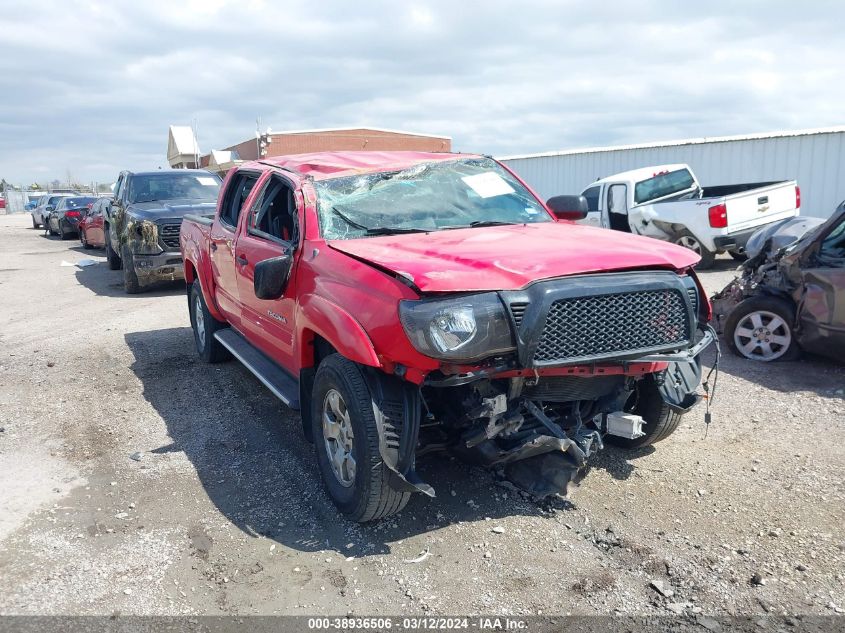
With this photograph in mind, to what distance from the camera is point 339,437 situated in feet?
12.4

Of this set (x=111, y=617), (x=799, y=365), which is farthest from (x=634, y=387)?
(x=799, y=365)

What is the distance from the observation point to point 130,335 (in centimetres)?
845

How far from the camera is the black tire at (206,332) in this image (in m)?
6.67

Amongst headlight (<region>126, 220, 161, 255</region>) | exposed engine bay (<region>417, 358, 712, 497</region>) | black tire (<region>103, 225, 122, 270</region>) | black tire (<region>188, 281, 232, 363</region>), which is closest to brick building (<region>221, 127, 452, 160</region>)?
black tire (<region>103, 225, 122, 270</region>)

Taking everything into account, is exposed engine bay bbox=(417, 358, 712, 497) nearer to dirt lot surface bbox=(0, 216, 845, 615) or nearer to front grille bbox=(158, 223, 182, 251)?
dirt lot surface bbox=(0, 216, 845, 615)

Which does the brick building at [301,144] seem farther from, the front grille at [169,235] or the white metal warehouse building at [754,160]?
the front grille at [169,235]

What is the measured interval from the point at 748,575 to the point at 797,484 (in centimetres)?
115

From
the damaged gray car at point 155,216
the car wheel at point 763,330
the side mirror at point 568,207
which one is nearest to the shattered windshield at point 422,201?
the side mirror at point 568,207

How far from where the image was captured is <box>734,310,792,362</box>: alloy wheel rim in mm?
6613

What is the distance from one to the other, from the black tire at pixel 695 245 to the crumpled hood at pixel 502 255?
9261 millimetres

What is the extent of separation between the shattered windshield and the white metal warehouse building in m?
13.5

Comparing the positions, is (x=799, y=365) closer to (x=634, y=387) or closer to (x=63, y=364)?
(x=634, y=387)

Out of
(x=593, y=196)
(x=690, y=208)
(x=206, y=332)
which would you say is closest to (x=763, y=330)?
(x=206, y=332)

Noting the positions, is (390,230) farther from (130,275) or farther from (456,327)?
(130,275)
